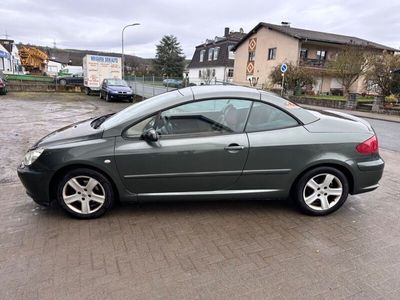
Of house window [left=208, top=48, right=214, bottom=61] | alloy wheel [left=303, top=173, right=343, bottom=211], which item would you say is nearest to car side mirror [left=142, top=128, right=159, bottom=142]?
alloy wheel [left=303, top=173, right=343, bottom=211]

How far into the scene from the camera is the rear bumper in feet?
12.0

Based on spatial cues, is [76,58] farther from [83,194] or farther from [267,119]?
[267,119]

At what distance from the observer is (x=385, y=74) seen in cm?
1903

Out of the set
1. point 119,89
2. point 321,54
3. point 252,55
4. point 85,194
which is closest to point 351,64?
point 321,54

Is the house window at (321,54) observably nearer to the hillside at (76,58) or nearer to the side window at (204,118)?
the side window at (204,118)

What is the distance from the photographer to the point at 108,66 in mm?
23875

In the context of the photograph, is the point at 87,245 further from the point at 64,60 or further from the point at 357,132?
the point at 64,60

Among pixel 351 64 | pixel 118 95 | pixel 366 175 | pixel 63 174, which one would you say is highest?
pixel 351 64

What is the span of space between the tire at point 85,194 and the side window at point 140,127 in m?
0.57

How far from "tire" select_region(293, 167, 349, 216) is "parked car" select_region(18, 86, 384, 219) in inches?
0.5

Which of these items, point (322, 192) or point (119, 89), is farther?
point (119, 89)

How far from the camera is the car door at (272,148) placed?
3.51m

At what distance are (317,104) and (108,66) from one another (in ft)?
51.1

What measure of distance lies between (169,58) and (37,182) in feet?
201
